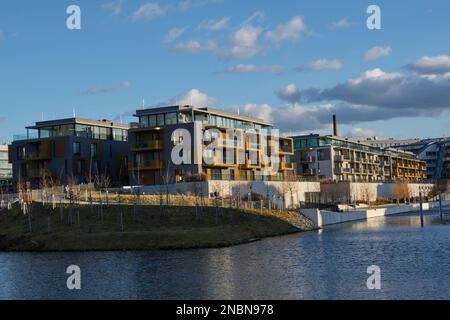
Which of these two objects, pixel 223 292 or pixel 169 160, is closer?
pixel 223 292

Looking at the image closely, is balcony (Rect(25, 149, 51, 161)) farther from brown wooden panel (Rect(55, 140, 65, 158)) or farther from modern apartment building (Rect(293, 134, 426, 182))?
modern apartment building (Rect(293, 134, 426, 182))

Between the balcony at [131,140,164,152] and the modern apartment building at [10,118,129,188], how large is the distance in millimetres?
8157

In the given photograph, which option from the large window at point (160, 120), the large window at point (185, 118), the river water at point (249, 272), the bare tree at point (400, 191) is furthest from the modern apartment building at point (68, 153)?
the bare tree at point (400, 191)

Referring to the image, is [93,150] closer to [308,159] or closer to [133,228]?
[133,228]

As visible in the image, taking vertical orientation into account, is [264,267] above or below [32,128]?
below

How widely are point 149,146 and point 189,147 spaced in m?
6.68

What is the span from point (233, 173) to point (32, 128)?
3785 centimetres

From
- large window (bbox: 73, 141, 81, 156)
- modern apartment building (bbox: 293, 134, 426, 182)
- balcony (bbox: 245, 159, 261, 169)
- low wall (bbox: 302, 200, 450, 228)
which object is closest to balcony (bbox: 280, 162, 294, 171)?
balcony (bbox: 245, 159, 261, 169)

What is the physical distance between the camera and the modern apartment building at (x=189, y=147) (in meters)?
98.2

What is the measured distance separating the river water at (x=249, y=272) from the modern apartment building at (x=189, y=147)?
43.6 metres

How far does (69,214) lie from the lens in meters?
64.0

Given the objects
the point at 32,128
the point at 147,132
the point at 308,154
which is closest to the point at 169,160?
the point at 147,132

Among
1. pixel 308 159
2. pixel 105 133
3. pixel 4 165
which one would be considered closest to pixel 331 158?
pixel 308 159

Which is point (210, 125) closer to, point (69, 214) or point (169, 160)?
point (169, 160)
